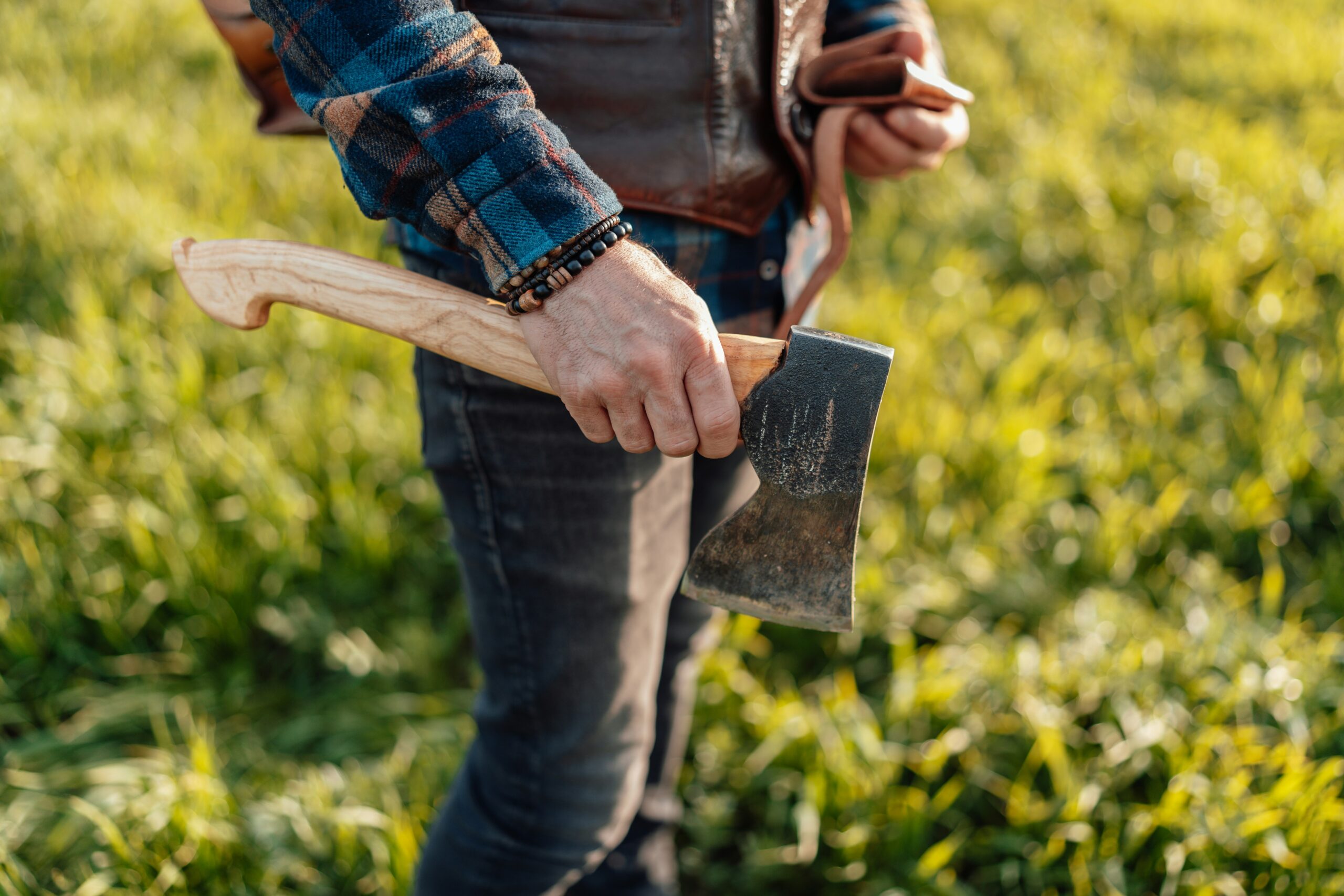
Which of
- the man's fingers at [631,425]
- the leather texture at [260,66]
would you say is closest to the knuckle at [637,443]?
the man's fingers at [631,425]

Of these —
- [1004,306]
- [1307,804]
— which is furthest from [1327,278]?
[1307,804]

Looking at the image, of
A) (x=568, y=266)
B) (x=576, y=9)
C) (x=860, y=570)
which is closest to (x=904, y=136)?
(x=576, y=9)

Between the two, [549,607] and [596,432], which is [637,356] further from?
[549,607]

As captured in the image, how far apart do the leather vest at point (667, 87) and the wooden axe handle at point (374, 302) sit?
8.6 inches

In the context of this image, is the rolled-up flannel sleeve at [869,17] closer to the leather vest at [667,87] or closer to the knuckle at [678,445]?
the leather vest at [667,87]

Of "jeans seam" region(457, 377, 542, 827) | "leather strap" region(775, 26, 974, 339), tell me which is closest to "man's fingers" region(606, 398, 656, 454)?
"jeans seam" region(457, 377, 542, 827)

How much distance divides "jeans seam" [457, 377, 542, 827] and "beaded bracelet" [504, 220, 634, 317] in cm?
20

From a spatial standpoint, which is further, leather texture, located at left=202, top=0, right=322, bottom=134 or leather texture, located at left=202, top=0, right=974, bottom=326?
leather texture, located at left=202, top=0, right=322, bottom=134

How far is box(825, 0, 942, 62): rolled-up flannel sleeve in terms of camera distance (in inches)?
53.3

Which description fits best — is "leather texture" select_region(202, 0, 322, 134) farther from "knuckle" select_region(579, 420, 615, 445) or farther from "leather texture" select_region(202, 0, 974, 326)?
"knuckle" select_region(579, 420, 615, 445)

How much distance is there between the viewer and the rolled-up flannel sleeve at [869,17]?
1.35m

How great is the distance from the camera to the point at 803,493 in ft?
3.26

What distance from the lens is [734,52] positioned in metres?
1.04

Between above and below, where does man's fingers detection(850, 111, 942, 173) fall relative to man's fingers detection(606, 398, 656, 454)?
above
